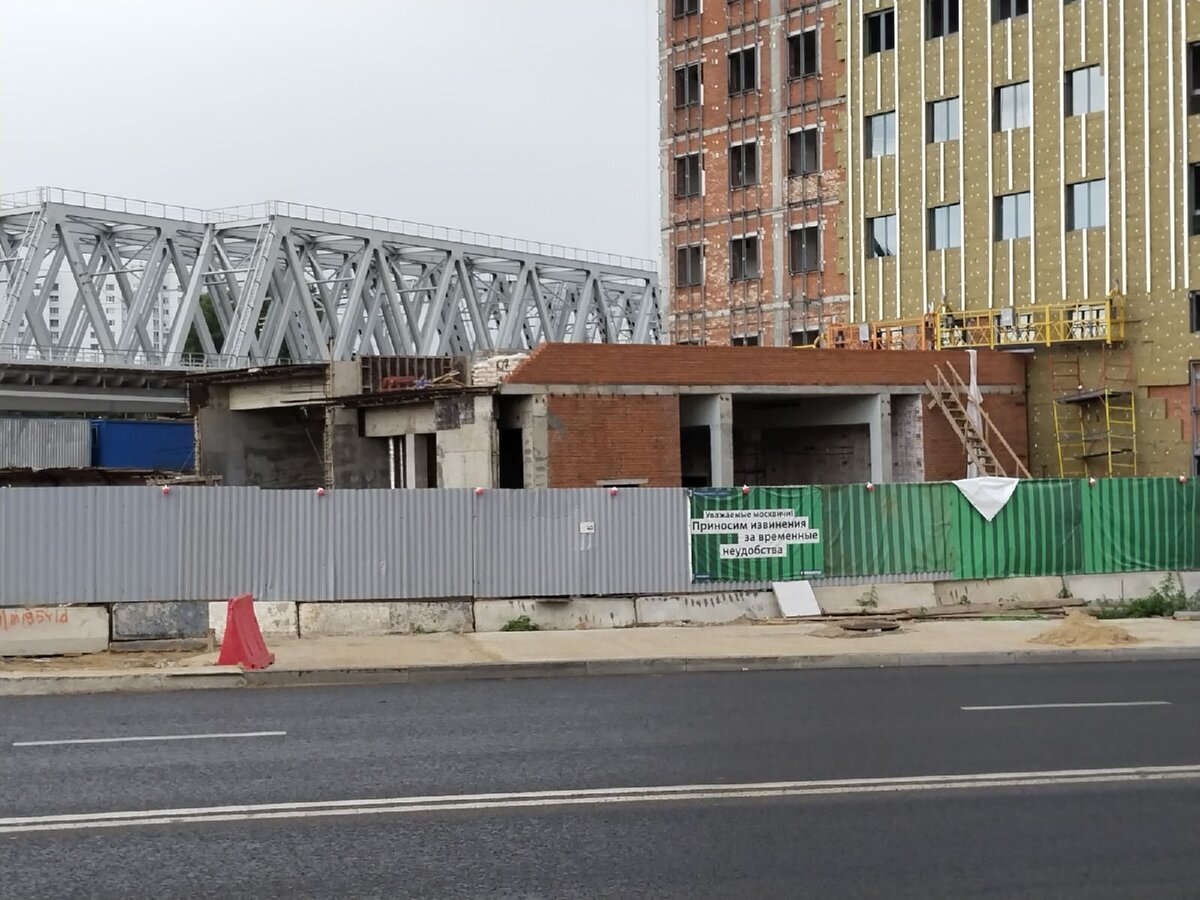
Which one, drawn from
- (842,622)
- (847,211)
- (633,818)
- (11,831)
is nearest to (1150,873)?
(633,818)

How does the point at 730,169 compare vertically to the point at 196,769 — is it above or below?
above

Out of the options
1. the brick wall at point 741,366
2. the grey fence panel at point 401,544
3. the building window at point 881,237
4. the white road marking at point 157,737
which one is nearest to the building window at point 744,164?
the building window at point 881,237

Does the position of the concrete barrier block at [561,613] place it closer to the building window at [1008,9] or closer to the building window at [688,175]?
the building window at [1008,9]

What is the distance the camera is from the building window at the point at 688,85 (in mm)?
56469

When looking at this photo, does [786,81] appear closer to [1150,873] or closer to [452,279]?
[452,279]

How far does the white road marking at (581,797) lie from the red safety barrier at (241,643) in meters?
7.98

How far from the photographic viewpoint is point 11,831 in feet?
28.5

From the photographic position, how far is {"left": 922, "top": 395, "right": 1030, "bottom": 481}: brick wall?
4047cm

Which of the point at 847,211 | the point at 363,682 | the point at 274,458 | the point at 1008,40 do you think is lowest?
the point at 363,682

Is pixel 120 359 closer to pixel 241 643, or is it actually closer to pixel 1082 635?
pixel 241 643

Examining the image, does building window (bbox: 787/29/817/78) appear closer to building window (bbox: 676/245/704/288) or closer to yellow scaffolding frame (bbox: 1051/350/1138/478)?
building window (bbox: 676/245/704/288)

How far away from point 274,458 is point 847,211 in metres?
20.9

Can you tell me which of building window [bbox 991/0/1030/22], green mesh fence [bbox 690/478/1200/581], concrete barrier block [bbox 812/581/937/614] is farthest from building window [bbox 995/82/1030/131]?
concrete barrier block [bbox 812/581/937/614]

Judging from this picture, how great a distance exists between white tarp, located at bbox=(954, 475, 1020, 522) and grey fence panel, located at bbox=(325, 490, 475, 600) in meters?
8.43
